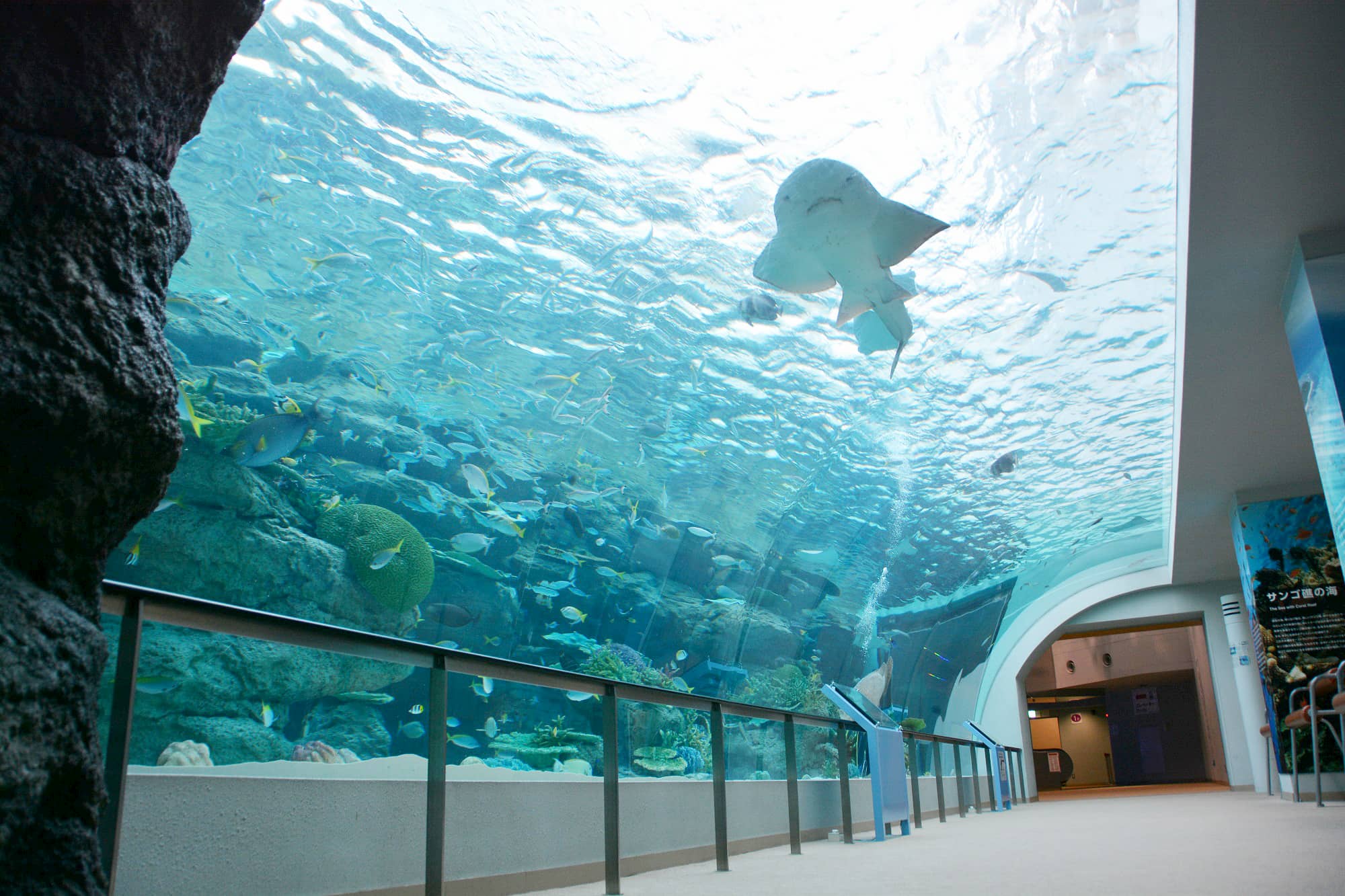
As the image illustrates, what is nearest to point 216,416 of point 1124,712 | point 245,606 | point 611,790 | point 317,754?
point 245,606

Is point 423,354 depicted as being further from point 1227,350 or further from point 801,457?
point 1227,350

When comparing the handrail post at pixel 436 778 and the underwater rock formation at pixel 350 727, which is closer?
the handrail post at pixel 436 778

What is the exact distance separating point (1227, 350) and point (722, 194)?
209 inches

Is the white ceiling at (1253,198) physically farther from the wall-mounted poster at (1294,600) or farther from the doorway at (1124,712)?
the doorway at (1124,712)

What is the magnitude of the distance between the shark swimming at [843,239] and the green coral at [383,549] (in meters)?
9.80

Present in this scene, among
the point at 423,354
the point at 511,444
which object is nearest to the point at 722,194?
the point at 423,354

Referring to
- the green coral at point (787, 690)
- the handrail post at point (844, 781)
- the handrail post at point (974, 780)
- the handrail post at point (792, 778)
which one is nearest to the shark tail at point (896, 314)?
the handrail post at point (844, 781)

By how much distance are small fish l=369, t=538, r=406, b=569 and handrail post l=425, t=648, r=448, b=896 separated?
1204 centimetres

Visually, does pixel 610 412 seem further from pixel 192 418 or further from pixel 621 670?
pixel 192 418

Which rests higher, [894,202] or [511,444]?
[511,444]

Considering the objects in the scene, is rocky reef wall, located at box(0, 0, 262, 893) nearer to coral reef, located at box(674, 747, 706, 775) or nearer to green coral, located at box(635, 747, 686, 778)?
coral reef, located at box(674, 747, 706, 775)

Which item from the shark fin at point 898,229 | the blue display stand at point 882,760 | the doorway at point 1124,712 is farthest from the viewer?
the doorway at point 1124,712

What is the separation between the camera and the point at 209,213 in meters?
12.5

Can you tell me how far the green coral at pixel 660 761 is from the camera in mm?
8281
